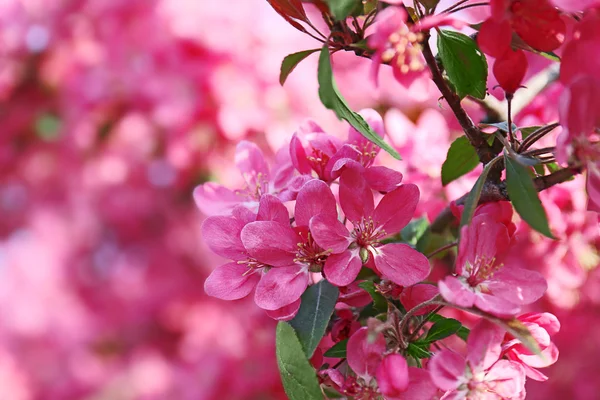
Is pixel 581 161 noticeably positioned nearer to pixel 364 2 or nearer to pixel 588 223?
pixel 364 2

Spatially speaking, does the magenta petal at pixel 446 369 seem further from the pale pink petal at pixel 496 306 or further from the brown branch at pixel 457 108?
the brown branch at pixel 457 108

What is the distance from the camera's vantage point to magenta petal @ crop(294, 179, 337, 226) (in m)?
0.56

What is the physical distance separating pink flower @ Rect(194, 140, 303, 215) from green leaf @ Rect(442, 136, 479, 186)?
0.61 ft

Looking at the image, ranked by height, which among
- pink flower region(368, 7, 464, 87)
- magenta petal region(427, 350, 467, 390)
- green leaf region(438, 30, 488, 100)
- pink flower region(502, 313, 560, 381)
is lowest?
pink flower region(502, 313, 560, 381)

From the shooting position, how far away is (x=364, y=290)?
0.61 m

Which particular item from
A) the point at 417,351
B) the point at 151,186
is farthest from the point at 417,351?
the point at 151,186

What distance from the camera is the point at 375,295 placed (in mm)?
579

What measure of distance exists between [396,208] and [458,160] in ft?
0.50

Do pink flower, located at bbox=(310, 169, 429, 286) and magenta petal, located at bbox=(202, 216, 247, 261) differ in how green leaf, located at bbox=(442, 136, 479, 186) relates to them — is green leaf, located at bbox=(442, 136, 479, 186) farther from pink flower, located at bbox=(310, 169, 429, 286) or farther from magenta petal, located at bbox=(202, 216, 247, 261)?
magenta petal, located at bbox=(202, 216, 247, 261)

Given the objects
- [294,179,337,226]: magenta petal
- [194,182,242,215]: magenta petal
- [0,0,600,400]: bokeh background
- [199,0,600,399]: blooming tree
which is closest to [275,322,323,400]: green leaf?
[199,0,600,399]: blooming tree

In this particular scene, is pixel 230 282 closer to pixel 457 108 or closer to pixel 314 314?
pixel 314 314

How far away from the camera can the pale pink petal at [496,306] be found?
48cm

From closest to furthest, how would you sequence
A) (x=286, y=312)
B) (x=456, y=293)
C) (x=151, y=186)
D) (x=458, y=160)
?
(x=456, y=293), (x=286, y=312), (x=458, y=160), (x=151, y=186)

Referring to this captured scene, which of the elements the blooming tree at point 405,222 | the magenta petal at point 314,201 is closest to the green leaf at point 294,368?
the blooming tree at point 405,222
